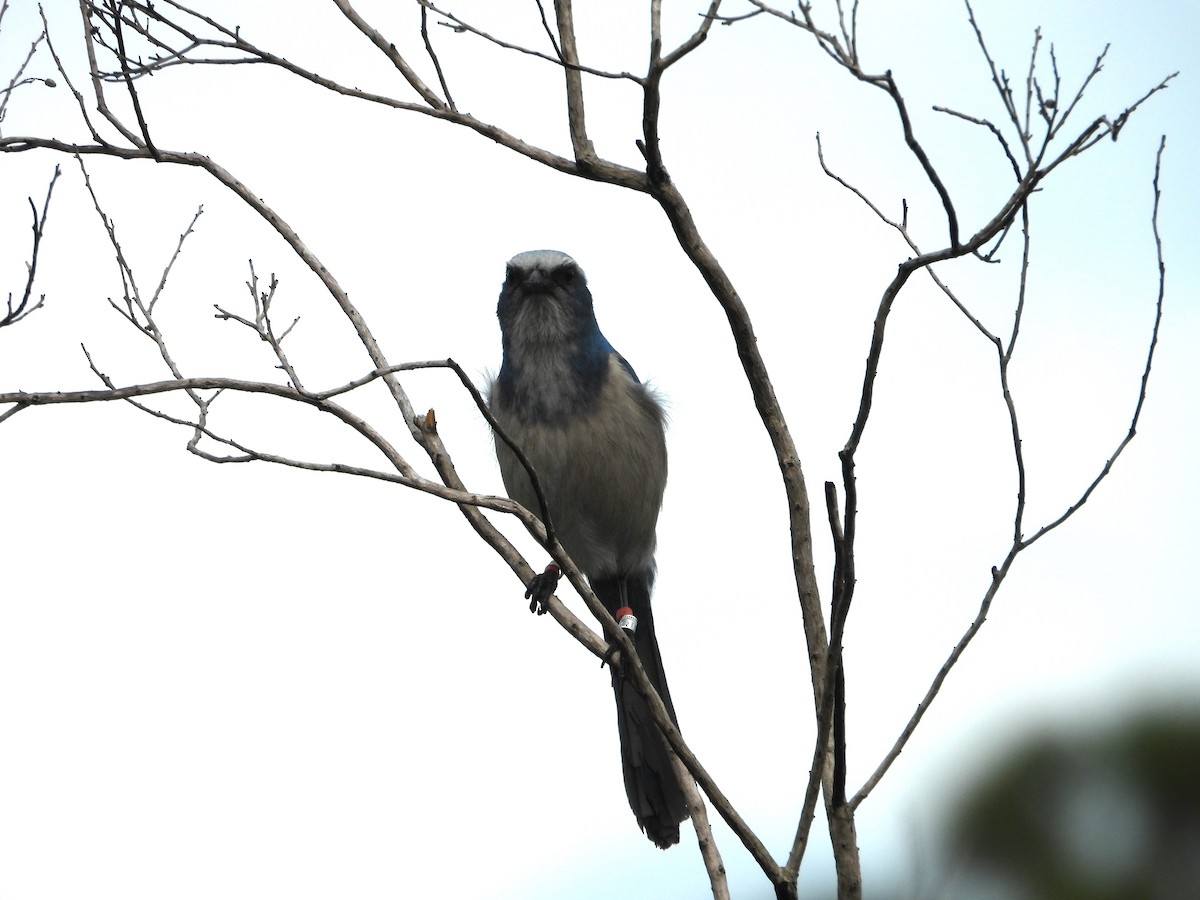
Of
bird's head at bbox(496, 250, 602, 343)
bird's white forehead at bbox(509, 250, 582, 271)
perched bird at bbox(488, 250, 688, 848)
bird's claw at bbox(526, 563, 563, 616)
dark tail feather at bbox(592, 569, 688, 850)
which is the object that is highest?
bird's white forehead at bbox(509, 250, 582, 271)

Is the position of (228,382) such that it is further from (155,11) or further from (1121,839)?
(1121,839)

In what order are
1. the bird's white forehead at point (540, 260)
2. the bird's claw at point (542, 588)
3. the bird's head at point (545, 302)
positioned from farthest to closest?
the bird's white forehead at point (540, 260) < the bird's head at point (545, 302) < the bird's claw at point (542, 588)

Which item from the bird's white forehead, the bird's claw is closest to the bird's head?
the bird's white forehead

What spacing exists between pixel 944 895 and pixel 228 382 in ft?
6.82

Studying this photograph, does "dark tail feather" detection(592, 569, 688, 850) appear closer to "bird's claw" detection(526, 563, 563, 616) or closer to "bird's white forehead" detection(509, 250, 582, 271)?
"bird's claw" detection(526, 563, 563, 616)

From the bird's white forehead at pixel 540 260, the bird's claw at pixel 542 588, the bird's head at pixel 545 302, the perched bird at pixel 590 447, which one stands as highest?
the bird's white forehead at pixel 540 260

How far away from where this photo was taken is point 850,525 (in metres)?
2.73

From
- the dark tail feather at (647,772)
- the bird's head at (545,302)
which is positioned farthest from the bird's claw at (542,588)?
the bird's head at (545,302)

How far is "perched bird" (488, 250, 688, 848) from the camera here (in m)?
5.36

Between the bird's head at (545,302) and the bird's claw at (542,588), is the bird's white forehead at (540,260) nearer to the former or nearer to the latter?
the bird's head at (545,302)

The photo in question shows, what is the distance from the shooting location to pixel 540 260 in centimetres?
576

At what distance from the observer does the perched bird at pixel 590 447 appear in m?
5.36

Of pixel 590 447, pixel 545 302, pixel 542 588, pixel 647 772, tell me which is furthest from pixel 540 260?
pixel 647 772

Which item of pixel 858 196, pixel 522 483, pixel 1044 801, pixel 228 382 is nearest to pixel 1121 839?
pixel 1044 801
